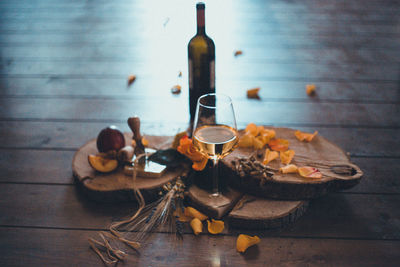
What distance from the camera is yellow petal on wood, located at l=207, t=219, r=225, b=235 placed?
2.92ft

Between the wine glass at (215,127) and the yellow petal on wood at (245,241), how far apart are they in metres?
0.19

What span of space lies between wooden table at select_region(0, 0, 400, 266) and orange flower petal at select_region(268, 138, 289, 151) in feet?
0.54

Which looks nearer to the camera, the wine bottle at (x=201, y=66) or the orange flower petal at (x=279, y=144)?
the orange flower petal at (x=279, y=144)

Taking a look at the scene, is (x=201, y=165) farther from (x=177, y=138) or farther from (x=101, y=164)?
(x=101, y=164)

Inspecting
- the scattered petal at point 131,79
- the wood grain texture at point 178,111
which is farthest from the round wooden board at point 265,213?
the scattered petal at point 131,79

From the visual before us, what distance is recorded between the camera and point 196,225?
89 cm

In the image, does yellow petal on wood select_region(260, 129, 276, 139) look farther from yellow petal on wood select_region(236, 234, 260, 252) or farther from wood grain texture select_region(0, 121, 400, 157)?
yellow petal on wood select_region(236, 234, 260, 252)

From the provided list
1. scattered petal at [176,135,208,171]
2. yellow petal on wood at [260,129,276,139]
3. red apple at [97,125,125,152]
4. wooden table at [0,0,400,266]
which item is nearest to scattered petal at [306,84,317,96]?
wooden table at [0,0,400,266]

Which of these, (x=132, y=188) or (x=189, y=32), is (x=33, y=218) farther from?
(x=189, y=32)

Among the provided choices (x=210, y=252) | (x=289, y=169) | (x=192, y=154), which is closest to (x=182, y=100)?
(x=192, y=154)

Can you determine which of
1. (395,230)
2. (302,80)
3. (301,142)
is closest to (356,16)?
(302,80)

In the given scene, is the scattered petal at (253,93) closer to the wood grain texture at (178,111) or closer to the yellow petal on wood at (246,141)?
the wood grain texture at (178,111)

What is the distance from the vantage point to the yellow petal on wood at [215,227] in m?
0.89

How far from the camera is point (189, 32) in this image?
85.7 inches
